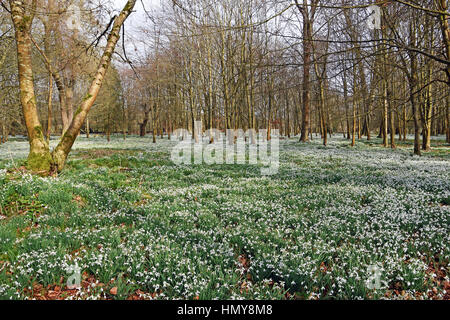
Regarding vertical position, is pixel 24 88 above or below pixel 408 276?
above

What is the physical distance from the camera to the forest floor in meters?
2.89

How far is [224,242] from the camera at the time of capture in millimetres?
4035

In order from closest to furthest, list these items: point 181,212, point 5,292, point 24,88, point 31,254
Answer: point 5,292 < point 31,254 < point 181,212 < point 24,88

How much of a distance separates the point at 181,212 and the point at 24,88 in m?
6.91

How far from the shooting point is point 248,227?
4625 mm

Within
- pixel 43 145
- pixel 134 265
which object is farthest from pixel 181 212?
pixel 43 145

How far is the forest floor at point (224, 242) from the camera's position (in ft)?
9.48

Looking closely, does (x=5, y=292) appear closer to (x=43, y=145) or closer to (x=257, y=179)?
(x=43, y=145)
